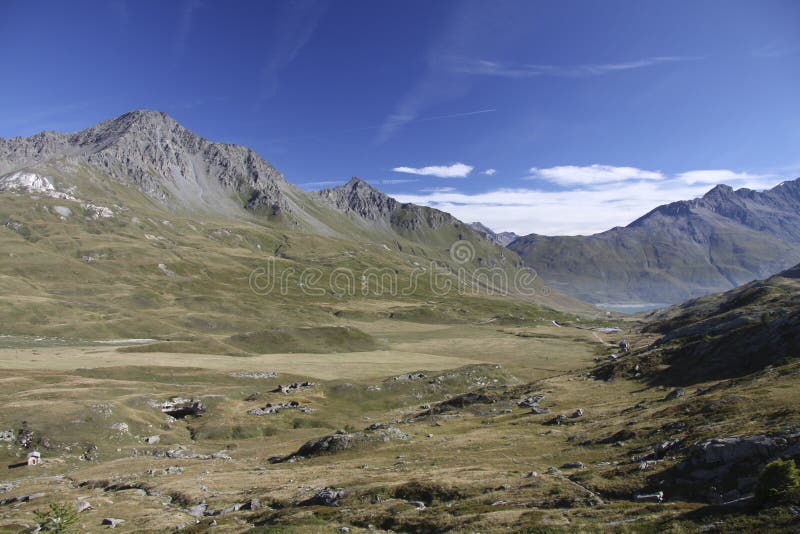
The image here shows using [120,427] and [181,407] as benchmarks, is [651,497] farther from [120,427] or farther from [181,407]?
[181,407]

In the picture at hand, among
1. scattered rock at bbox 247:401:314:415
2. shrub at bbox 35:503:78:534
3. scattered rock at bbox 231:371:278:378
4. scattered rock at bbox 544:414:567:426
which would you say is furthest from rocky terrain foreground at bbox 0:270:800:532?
scattered rock at bbox 231:371:278:378

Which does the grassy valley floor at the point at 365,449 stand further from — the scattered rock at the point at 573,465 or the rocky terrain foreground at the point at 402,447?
the scattered rock at the point at 573,465

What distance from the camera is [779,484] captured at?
913 inches

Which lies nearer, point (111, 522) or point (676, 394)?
point (111, 522)

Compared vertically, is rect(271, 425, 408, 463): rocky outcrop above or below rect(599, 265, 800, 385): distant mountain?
below

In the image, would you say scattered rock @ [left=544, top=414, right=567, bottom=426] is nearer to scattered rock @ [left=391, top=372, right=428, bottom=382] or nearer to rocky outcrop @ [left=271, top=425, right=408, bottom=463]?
rocky outcrop @ [left=271, top=425, right=408, bottom=463]

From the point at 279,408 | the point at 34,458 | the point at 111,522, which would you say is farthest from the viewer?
the point at 279,408

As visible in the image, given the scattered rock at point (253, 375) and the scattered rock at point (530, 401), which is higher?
the scattered rock at point (530, 401)

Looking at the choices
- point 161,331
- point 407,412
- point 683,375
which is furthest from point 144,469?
point 161,331

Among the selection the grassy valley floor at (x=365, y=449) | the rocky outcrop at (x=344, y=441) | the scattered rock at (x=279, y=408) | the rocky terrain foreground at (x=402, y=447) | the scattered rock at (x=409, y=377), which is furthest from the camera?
the scattered rock at (x=409, y=377)

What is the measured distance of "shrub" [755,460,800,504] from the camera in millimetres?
22406

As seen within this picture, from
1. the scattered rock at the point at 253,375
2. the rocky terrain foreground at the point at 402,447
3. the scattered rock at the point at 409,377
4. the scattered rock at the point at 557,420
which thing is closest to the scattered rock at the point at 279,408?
the rocky terrain foreground at the point at 402,447

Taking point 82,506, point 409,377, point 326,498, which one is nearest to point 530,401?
point 409,377

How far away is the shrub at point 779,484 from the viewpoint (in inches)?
882
